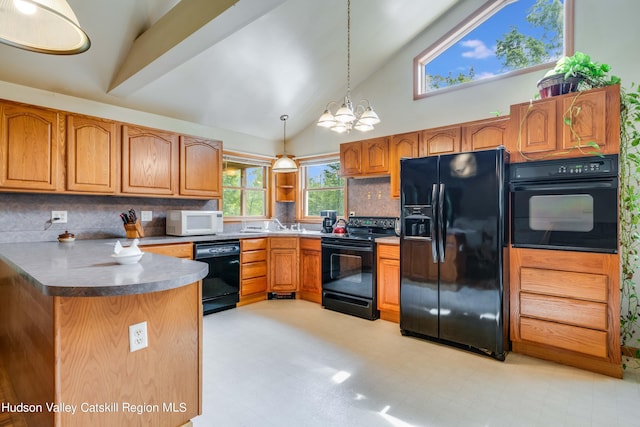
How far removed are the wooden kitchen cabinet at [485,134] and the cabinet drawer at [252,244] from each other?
2647 mm

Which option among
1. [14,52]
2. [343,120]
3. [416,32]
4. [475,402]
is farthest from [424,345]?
[14,52]

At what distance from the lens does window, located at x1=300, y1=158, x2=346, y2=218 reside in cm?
488

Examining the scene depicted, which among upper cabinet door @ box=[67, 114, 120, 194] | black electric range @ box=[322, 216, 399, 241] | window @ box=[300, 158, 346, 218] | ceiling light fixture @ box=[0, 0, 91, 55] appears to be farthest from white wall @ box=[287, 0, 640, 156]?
ceiling light fixture @ box=[0, 0, 91, 55]

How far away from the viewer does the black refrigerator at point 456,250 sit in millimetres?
2629

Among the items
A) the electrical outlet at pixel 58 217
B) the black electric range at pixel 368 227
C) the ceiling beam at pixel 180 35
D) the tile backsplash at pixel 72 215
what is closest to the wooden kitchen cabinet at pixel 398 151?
the black electric range at pixel 368 227

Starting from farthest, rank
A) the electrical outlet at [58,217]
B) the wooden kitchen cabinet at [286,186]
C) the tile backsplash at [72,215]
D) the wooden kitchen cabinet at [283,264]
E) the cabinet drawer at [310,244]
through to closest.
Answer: the wooden kitchen cabinet at [286,186]
the wooden kitchen cabinet at [283,264]
the cabinet drawer at [310,244]
the electrical outlet at [58,217]
the tile backsplash at [72,215]

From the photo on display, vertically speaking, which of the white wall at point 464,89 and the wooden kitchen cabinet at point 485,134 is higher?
the white wall at point 464,89

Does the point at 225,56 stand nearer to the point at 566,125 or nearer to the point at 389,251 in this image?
Result: the point at 389,251

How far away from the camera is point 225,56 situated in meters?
3.42

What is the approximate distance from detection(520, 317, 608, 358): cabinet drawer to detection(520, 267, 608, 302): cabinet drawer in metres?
0.25

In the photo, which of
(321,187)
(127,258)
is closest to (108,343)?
(127,258)

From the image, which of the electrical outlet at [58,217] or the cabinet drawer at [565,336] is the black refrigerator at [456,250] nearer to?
the cabinet drawer at [565,336]

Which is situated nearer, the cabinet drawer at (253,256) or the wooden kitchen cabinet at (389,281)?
the wooden kitchen cabinet at (389,281)

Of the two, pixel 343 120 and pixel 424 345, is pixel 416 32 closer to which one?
pixel 343 120
